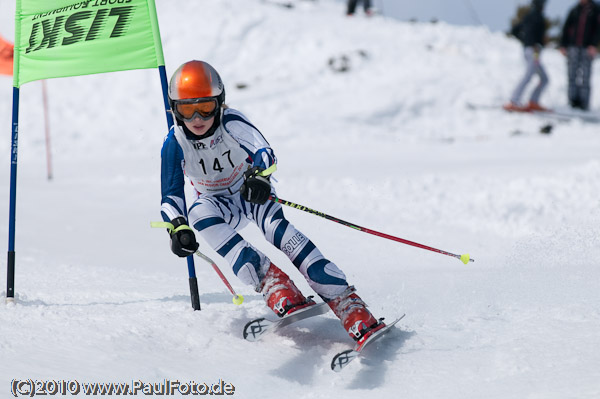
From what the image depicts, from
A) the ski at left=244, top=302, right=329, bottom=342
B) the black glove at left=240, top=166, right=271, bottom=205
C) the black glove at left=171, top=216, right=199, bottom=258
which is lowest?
the ski at left=244, top=302, right=329, bottom=342

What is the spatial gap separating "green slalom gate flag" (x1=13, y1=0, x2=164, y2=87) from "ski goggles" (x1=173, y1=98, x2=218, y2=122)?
0.78 meters

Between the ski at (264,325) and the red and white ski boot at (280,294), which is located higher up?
the red and white ski boot at (280,294)

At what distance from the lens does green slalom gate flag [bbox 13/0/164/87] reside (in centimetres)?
441

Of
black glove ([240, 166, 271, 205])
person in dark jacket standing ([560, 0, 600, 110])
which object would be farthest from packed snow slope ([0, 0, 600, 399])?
black glove ([240, 166, 271, 205])

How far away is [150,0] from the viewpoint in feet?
14.6

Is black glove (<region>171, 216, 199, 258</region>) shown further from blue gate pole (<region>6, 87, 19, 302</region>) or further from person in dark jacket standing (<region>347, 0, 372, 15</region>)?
person in dark jacket standing (<region>347, 0, 372, 15</region>)

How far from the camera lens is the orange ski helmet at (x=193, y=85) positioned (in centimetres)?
378

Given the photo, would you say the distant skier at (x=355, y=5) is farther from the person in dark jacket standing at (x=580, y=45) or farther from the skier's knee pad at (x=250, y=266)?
the skier's knee pad at (x=250, y=266)

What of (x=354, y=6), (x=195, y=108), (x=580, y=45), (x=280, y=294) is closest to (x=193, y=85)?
(x=195, y=108)

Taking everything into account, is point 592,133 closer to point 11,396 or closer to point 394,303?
point 394,303

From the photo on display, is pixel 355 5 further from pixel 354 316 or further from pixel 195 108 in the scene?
pixel 354 316

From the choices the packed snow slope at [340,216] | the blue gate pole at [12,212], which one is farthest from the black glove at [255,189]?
the blue gate pole at [12,212]

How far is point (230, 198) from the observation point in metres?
4.21

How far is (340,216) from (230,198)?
12.6ft
